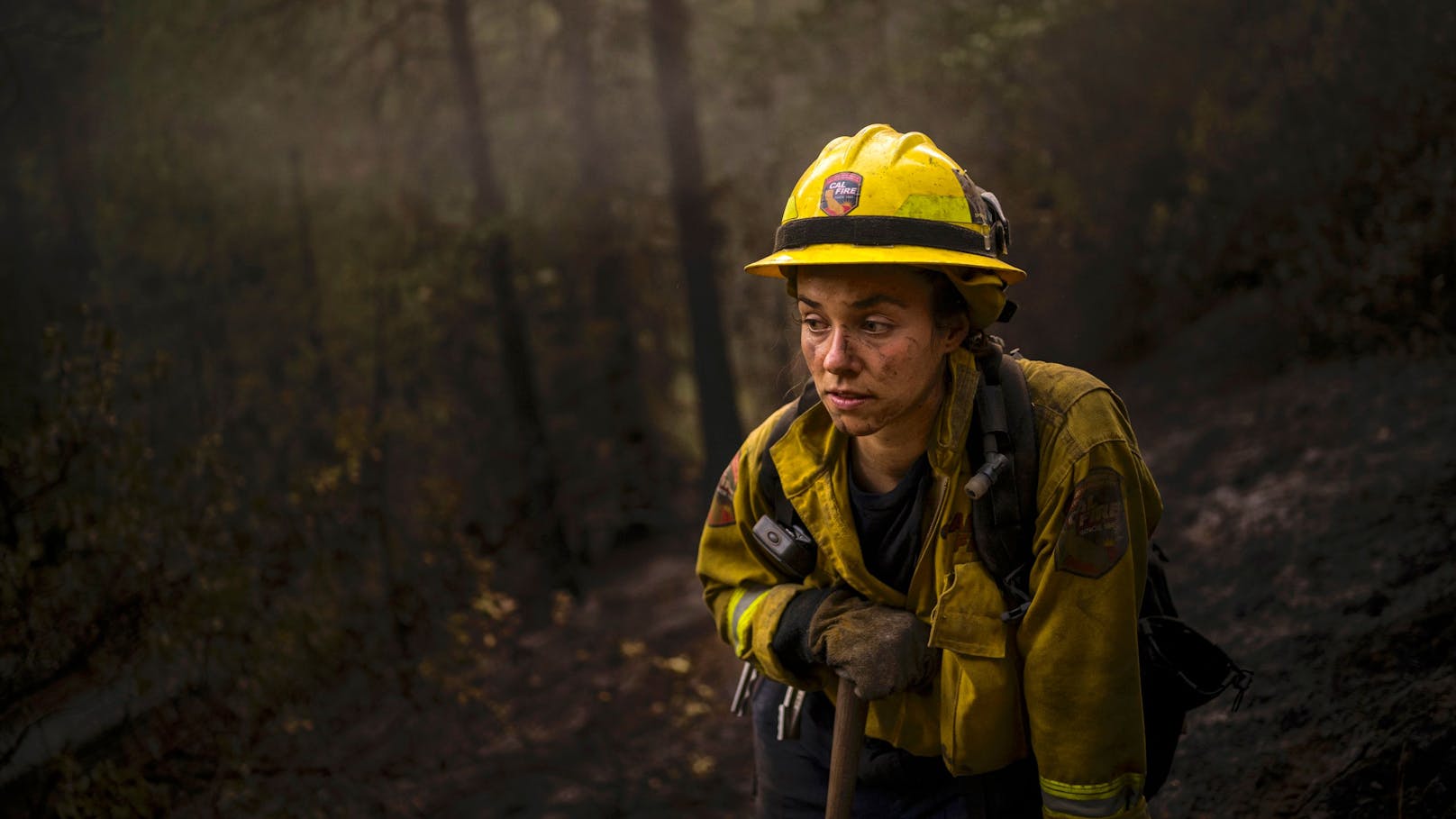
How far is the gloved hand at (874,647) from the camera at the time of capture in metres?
2.32

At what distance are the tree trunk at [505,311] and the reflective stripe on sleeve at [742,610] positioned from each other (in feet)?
20.3

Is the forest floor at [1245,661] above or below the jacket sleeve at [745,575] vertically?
below

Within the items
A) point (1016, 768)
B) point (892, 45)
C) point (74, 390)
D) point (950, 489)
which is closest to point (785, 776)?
point (1016, 768)

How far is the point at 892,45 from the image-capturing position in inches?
390

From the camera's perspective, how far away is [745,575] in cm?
281

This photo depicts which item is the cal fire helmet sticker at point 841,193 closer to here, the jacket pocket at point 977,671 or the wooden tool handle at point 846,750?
the jacket pocket at point 977,671

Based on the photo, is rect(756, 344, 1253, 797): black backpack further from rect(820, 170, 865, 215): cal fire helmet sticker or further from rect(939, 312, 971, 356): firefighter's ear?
rect(820, 170, 865, 215): cal fire helmet sticker

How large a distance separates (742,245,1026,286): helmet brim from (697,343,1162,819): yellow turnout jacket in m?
0.27

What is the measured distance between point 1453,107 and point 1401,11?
785 millimetres

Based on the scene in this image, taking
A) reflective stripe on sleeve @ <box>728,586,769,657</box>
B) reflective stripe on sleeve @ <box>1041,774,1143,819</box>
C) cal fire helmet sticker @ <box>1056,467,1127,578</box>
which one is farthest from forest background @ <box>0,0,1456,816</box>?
reflective stripe on sleeve @ <box>1041,774,1143,819</box>

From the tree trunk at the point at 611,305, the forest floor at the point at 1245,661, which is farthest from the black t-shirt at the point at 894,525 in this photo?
the tree trunk at the point at 611,305

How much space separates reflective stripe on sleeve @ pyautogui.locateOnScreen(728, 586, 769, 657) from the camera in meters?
2.66

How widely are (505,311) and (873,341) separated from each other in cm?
725

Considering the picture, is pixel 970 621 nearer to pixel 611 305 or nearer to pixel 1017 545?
pixel 1017 545
